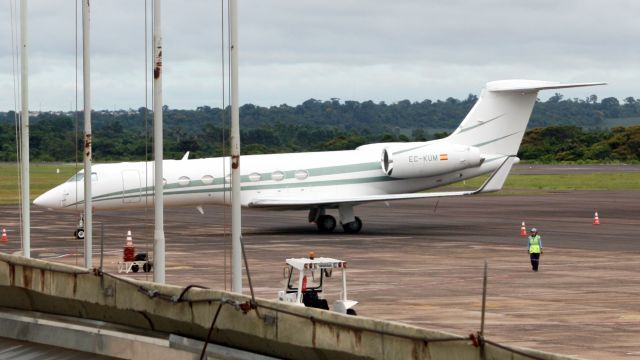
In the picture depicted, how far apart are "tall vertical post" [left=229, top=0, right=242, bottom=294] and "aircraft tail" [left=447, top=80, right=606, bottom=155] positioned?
30.1 metres

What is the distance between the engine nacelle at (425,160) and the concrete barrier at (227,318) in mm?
30288

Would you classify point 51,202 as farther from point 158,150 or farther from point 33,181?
point 33,181

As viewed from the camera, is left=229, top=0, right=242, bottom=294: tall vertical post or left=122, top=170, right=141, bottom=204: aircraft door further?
left=122, top=170, right=141, bottom=204: aircraft door

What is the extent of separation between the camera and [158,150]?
21188 mm

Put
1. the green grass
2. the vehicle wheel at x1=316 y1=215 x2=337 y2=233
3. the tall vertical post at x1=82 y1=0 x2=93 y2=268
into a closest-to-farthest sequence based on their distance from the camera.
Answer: the tall vertical post at x1=82 y1=0 x2=93 y2=268 → the vehicle wheel at x1=316 y1=215 x2=337 y2=233 → the green grass

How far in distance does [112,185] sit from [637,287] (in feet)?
71.4

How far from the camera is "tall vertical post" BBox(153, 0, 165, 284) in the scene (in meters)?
21.0

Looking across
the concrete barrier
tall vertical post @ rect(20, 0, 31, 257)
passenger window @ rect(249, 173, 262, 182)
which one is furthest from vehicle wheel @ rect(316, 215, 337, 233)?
the concrete barrier

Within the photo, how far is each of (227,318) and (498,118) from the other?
1434 inches

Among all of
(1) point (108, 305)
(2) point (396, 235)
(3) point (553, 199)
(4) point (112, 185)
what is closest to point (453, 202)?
(3) point (553, 199)

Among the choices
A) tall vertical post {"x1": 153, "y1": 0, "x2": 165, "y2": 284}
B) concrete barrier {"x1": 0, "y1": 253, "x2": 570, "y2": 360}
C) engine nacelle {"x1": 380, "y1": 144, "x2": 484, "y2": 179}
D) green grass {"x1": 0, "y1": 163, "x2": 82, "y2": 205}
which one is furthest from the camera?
green grass {"x1": 0, "y1": 163, "x2": 82, "y2": 205}

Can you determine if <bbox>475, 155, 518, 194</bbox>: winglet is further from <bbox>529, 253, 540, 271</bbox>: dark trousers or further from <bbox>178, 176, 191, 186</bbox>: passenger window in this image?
<bbox>178, 176, 191, 186</bbox>: passenger window

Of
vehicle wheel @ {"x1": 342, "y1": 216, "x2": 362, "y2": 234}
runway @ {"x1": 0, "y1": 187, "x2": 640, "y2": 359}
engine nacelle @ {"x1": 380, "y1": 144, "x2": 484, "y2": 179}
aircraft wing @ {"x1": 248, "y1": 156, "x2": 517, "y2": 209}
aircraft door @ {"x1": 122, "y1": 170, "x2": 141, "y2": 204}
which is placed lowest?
runway @ {"x1": 0, "y1": 187, "x2": 640, "y2": 359}

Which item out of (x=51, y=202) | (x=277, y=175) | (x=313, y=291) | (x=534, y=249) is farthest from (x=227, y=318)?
(x=277, y=175)
